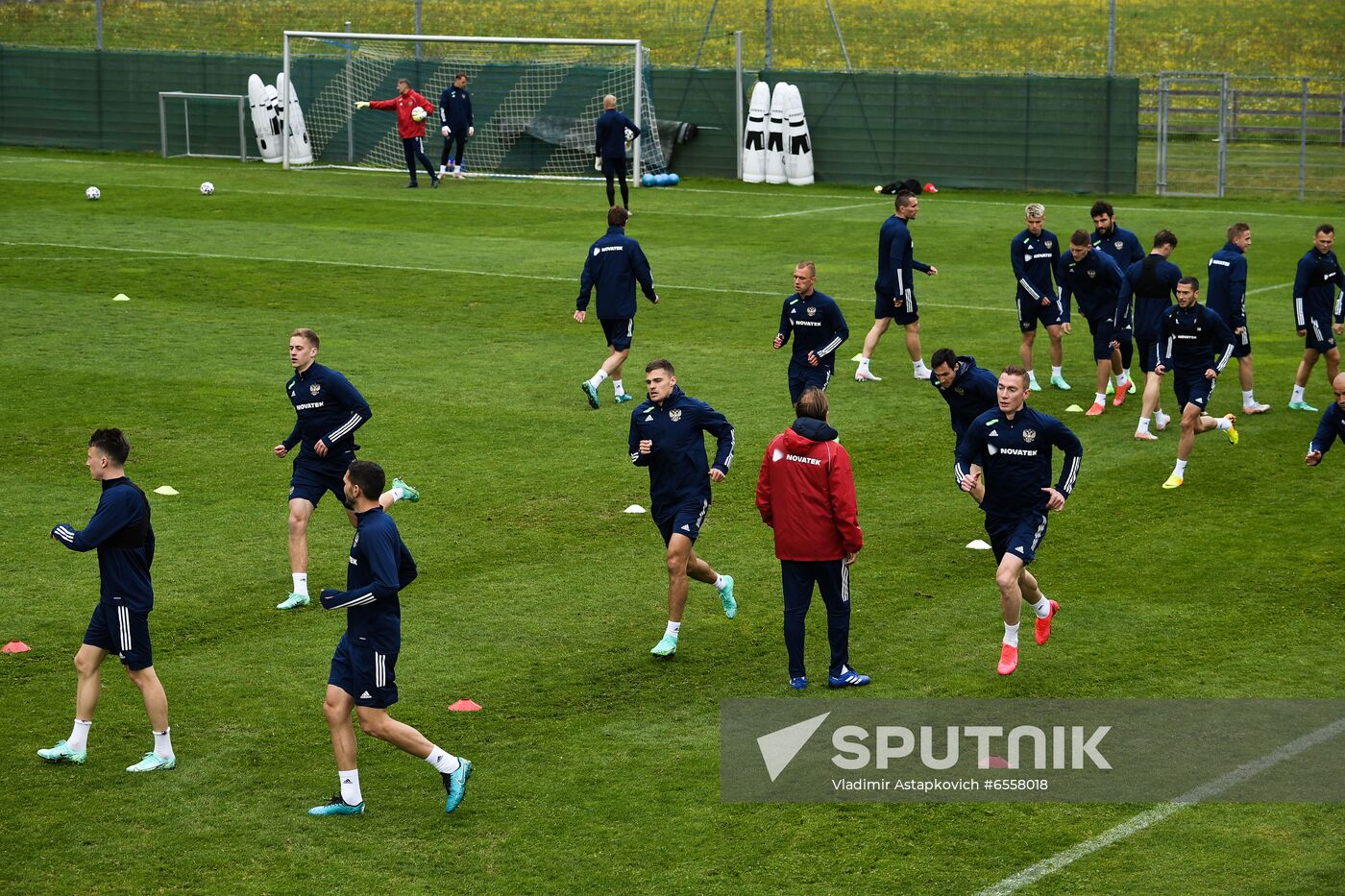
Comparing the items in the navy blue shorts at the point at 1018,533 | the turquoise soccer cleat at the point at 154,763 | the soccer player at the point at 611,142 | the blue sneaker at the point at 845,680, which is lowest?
the turquoise soccer cleat at the point at 154,763

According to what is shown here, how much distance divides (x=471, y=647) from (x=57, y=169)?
33313mm

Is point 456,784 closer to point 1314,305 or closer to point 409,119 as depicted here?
point 1314,305

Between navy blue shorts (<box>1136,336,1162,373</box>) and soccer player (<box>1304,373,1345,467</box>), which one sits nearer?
soccer player (<box>1304,373,1345,467</box>)

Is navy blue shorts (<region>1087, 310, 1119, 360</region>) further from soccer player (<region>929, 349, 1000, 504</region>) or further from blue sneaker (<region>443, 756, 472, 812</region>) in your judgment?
blue sneaker (<region>443, 756, 472, 812</region>)

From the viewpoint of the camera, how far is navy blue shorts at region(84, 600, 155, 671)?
9328 mm

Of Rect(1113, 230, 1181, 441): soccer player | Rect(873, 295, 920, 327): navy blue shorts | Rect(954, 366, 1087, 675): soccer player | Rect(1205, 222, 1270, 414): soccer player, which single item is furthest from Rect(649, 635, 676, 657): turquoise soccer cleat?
Rect(873, 295, 920, 327): navy blue shorts

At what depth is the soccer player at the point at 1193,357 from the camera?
1555 cm

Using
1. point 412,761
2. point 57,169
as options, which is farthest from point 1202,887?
point 57,169

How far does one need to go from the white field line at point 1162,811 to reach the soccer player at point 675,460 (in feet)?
11.7

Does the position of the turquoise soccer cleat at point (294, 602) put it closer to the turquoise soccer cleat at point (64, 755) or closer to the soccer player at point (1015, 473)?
the turquoise soccer cleat at point (64, 755)

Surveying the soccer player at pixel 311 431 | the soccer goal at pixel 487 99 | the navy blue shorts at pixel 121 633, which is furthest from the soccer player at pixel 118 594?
the soccer goal at pixel 487 99

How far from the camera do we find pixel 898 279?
19578 mm

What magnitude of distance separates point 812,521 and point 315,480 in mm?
4298

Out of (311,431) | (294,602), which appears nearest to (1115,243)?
(311,431)
